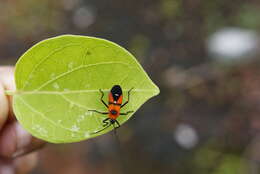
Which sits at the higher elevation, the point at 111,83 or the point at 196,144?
the point at 111,83

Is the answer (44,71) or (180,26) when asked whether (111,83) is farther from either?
(180,26)

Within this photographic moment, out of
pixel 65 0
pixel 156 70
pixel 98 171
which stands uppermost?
pixel 65 0

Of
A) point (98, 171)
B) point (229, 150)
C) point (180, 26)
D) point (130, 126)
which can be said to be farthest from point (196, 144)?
point (180, 26)

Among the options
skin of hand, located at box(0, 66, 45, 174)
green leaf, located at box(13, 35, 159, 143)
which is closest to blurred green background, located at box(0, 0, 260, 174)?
skin of hand, located at box(0, 66, 45, 174)

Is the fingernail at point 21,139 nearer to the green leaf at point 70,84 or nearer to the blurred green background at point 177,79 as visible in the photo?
the green leaf at point 70,84

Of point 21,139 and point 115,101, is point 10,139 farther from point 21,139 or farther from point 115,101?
point 115,101

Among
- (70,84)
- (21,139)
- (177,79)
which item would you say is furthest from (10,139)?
(177,79)
